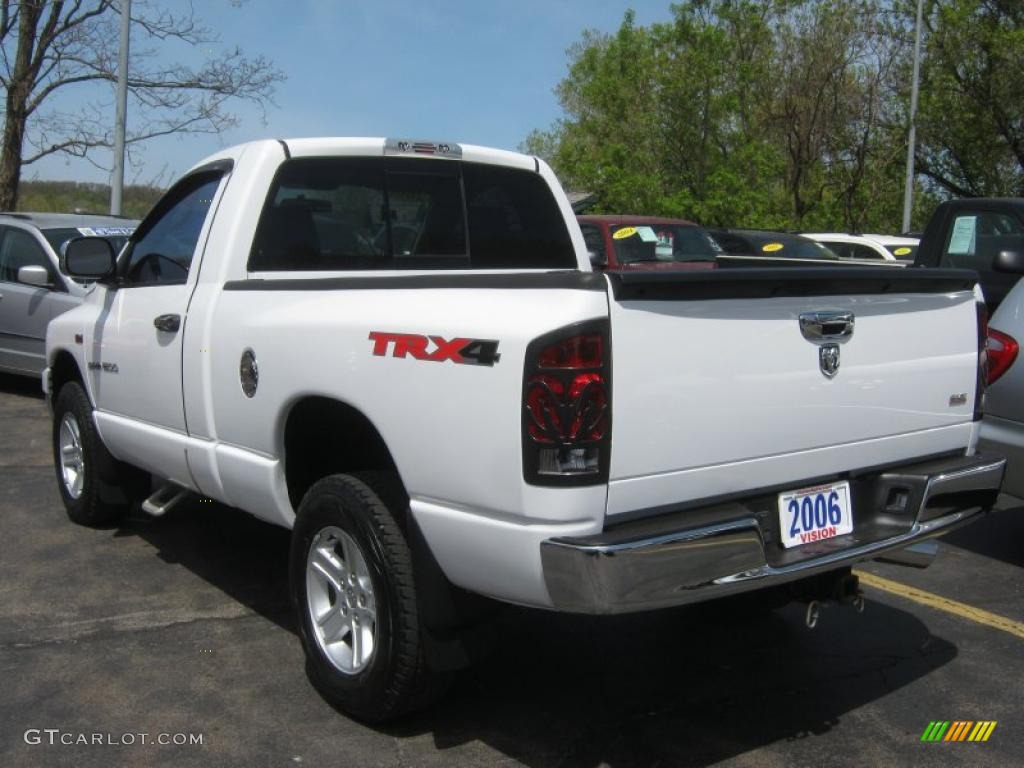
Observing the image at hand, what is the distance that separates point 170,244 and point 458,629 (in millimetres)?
2511

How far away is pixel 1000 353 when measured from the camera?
208 inches

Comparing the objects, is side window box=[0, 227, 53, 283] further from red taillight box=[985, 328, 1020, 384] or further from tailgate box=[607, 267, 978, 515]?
tailgate box=[607, 267, 978, 515]

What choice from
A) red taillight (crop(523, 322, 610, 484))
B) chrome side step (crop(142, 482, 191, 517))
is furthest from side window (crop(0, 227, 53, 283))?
red taillight (crop(523, 322, 610, 484))

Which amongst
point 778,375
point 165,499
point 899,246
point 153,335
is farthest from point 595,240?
point 778,375

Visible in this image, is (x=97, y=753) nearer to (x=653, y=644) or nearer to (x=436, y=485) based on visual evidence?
(x=436, y=485)

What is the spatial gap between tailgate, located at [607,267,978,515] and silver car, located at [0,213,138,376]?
775 centimetres

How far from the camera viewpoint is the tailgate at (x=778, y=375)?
9.52ft

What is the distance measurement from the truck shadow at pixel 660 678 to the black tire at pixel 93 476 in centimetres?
70

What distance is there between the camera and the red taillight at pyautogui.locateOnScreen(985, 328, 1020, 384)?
17.3 ft

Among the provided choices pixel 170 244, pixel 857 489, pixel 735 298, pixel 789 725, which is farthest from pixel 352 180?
pixel 789 725

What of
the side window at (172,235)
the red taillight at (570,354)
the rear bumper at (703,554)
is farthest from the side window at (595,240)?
the red taillight at (570,354)

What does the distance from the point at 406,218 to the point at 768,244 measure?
1191cm

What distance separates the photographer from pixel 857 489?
11.5 ft

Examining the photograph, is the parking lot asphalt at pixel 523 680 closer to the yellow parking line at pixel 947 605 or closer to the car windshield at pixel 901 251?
the yellow parking line at pixel 947 605
